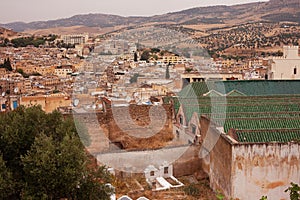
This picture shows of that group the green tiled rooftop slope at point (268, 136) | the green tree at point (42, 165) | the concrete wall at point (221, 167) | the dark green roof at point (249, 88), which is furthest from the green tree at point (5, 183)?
the dark green roof at point (249, 88)

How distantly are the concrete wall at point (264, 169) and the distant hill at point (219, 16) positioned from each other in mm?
100237

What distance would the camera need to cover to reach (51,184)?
7102 mm

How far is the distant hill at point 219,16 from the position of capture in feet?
385

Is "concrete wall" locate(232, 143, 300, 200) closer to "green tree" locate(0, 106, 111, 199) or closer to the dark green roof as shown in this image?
"green tree" locate(0, 106, 111, 199)

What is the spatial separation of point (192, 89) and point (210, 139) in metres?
6.40

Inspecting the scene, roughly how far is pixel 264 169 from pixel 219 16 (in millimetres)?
138220

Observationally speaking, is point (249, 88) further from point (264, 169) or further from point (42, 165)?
point (42, 165)

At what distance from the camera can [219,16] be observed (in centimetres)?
14162

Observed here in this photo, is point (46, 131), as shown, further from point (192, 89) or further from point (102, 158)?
point (192, 89)

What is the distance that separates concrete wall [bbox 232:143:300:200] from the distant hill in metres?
100

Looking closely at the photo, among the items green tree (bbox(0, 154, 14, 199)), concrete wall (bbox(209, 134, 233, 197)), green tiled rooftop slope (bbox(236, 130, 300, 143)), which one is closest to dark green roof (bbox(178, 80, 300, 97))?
concrete wall (bbox(209, 134, 233, 197))

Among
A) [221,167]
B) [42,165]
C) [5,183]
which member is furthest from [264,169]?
[5,183]

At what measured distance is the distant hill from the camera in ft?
385

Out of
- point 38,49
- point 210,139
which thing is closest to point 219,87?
point 210,139
